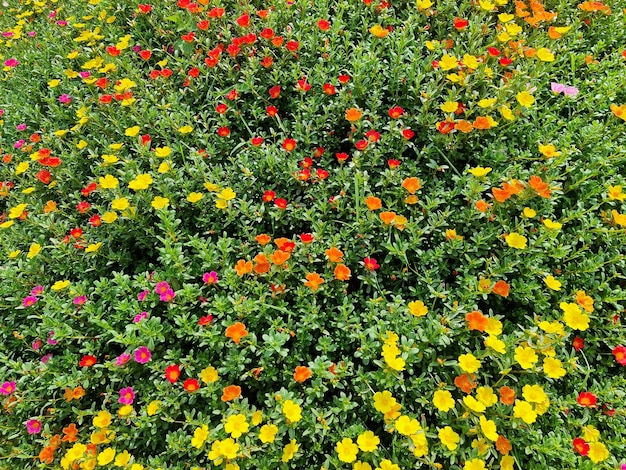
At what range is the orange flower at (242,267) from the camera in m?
2.16

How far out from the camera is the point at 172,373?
6.70 ft

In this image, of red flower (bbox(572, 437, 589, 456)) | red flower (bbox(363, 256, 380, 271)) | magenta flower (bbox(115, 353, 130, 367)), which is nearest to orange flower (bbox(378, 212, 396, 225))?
red flower (bbox(363, 256, 380, 271))

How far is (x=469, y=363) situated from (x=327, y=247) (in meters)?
0.83

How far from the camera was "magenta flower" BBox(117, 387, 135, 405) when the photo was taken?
2.05 m

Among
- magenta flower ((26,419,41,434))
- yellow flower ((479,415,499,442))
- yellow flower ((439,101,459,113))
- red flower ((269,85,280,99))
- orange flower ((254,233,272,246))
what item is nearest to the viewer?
yellow flower ((479,415,499,442))

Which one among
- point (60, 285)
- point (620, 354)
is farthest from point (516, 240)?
point (60, 285)

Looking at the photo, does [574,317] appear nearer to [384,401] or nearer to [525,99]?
[384,401]

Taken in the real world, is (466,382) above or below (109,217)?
below

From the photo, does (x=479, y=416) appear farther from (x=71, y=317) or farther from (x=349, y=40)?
(x=349, y=40)

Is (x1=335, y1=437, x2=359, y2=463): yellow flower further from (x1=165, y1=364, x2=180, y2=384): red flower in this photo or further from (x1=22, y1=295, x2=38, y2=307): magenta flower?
(x1=22, y1=295, x2=38, y2=307): magenta flower

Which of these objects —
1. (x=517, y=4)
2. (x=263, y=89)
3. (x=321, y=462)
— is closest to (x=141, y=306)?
(x=321, y=462)

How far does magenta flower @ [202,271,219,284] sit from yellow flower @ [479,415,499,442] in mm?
1280

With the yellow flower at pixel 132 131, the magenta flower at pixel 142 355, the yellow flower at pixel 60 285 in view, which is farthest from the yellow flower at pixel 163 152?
the magenta flower at pixel 142 355

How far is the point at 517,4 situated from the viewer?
284 cm
